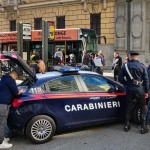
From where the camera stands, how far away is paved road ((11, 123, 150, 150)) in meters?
6.27

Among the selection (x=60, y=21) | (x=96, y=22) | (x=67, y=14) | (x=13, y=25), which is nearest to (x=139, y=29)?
(x=96, y=22)

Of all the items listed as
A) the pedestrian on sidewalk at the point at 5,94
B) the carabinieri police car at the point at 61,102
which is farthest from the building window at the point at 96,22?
the pedestrian on sidewalk at the point at 5,94

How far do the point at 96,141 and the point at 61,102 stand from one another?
103 centimetres

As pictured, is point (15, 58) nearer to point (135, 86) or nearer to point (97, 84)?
point (97, 84)

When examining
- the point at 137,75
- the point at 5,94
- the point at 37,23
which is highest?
the point at 37,23

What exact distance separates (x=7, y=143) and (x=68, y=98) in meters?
1.49

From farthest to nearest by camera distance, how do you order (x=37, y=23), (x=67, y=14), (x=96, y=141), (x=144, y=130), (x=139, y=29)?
(x=37, y=23) → (x=67, y=14) → (x=139, y=29) → (x=144, y=130) → (x=96, y=141)

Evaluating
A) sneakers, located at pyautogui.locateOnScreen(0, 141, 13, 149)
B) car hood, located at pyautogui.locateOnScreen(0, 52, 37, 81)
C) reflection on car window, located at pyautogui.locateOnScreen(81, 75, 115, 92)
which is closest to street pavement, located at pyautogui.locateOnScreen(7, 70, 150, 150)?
sneakers, located at pyautogui.locateOnScreen(0, 141, 13, 149)

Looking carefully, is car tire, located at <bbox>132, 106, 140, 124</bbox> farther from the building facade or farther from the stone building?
the stone building

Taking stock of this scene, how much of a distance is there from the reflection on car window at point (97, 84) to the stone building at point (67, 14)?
2049cm

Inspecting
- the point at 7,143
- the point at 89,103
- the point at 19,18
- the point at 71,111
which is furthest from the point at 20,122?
the point at 19,18

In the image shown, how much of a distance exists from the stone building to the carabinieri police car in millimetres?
20628

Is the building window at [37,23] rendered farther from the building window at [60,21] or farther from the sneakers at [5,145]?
the sneakers at [5,145]

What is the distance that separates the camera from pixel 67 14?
31.0 m
